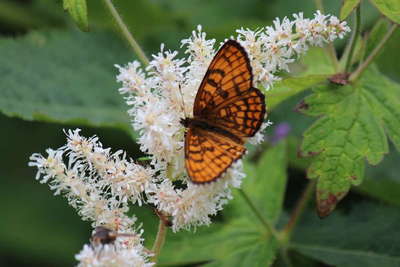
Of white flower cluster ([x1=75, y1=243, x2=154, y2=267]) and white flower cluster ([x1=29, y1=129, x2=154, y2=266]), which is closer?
white flower cluster ([x1=75, y1=243, x2=154, y2=267])

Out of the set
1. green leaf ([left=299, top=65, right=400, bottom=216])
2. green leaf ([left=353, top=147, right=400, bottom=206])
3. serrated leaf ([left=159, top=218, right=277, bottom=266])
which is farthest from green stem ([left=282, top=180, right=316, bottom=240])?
green leaf ([left=299, top=65, right=400, bottom=216])

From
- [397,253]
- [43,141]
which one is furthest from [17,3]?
[397,253]

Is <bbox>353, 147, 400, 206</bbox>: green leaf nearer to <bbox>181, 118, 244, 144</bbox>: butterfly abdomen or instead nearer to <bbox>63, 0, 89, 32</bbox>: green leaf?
<bbox>181, 118, 244, 144</bbox>: butterfly abdomen

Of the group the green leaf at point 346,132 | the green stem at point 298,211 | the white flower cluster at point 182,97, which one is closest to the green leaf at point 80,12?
the white flower cluster at point 182,97

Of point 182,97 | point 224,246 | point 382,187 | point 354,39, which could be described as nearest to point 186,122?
point 182,97

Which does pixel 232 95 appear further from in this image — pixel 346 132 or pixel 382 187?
pixel 382 187
